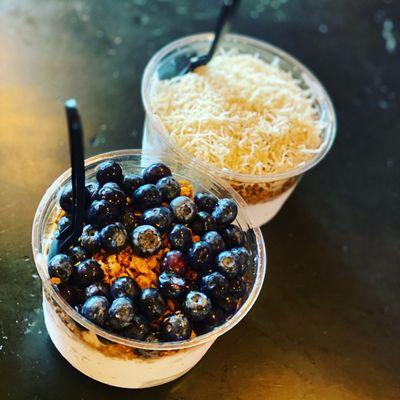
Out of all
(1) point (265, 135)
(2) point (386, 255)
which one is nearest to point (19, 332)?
(1) point (265, 135)

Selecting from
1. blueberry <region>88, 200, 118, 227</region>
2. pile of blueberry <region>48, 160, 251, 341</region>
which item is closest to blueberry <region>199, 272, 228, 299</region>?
pile of blueberry <region>48, 160, 251, 341</region>

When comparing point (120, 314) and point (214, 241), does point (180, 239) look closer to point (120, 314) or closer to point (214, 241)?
point (214, 241)

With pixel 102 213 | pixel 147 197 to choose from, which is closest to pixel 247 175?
pixel 147 197

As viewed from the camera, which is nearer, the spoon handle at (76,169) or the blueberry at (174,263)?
the spoon handle at (76,169)

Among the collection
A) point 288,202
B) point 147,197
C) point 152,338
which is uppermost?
point 147,197

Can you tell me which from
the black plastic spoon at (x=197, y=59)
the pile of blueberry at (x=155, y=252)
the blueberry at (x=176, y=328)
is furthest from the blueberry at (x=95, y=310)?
the black plastic spoon at (x=197, y=59)

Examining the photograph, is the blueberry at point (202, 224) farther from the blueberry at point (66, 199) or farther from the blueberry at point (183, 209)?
the blueberry at point (66, 199)

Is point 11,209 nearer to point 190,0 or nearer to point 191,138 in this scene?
point 191,138
